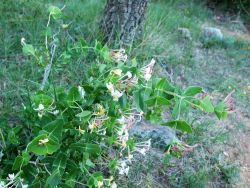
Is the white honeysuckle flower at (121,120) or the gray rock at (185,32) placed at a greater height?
the white honeysuckle flower at (121,120)

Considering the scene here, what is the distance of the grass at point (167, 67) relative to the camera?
263 centimetres

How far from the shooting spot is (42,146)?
57.9 inches

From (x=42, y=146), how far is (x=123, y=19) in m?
2.29

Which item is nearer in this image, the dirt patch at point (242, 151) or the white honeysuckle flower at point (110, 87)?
the white honeysuckle flower at point (110, 87)

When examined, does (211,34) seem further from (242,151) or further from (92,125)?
(92,125)

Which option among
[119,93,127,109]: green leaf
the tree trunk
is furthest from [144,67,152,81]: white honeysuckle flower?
the tree trunk

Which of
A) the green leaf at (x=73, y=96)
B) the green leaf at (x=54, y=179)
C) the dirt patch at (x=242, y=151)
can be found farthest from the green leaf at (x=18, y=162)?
the dirt patch at (x=242, y=151)

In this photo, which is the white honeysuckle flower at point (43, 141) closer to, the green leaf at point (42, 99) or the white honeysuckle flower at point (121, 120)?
the green leaf at point (42, 99)

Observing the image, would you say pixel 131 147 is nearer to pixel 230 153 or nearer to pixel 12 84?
pixel 12 84

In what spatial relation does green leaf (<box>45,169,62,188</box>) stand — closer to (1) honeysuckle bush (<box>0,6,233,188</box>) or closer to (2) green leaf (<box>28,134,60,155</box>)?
(1) honeysuckle bush (<box>0,6,233,188</box>)

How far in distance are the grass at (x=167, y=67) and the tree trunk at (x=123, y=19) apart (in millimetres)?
113

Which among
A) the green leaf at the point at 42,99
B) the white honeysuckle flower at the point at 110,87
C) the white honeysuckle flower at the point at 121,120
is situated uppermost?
the white honeysuckle flower at the point at 110,87

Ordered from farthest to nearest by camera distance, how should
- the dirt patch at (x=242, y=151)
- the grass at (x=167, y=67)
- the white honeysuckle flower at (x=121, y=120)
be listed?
the dirt patch at (x=242, y=151), the grass at (x=167, y=67), the white honeysuckle flower at (x=121, y=120)

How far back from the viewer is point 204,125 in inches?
125
